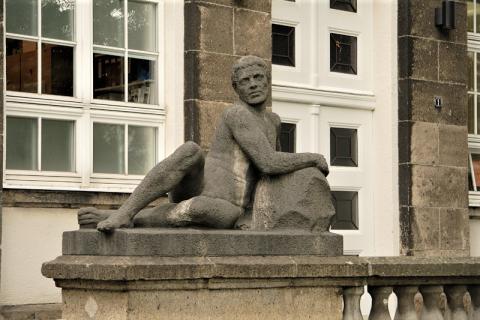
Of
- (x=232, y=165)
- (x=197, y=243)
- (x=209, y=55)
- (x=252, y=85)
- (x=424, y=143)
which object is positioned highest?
(x=209, y=55)

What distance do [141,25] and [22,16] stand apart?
1.39 metres

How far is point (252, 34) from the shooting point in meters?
13.0

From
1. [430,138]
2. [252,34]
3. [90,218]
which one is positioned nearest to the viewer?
[90,218]

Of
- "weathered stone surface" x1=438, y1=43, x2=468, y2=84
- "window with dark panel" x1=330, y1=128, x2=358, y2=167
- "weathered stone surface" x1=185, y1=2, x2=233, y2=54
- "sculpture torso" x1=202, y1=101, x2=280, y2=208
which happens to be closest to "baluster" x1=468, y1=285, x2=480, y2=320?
"sculpture torso" x1=202, y1=101, x2=280, y2=208

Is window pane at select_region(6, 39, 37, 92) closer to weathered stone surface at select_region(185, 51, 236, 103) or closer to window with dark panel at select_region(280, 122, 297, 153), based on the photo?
weathered stone surface at select_region(185, 51, 236, 103)

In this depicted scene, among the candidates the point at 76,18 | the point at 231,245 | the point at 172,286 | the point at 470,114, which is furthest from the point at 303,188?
the point at 470,114

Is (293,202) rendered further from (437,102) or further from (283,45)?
(437,102)

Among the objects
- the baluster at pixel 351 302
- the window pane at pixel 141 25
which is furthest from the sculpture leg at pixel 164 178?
the window pane at pixel 141 25

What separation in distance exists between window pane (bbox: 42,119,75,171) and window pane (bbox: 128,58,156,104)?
85cm

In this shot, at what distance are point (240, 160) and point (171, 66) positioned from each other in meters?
4.92

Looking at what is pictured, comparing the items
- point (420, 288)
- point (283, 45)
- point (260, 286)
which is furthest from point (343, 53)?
point (260, 286)

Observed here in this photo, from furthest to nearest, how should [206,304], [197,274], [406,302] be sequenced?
[406,302], [206,304], [197,274]

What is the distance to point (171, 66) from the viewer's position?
1266cm

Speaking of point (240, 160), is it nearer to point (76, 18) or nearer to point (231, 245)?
point (231, 245)
